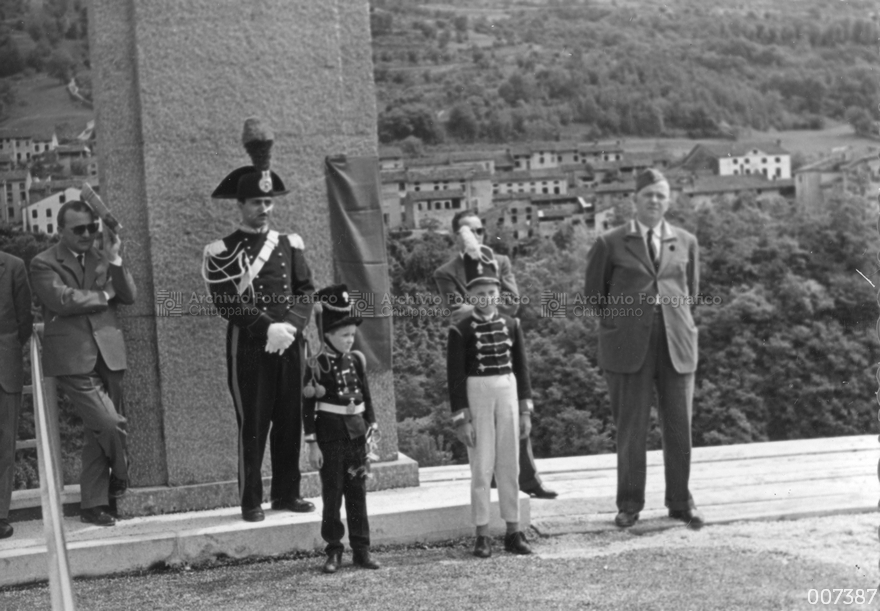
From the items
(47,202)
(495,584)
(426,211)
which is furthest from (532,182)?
(495,584)

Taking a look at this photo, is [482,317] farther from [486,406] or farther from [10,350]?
[10,350]

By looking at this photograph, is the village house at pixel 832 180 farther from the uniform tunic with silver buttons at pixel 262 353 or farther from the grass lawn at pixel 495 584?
the uniform tunic with silver buttons at pixel 262 353

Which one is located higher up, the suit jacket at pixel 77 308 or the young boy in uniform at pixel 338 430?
the suit jacket at pixel 77 308

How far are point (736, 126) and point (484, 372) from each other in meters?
15.6

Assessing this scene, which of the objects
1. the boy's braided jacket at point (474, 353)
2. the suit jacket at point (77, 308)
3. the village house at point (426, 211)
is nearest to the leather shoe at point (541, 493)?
the boy's braided jacket at point (474, 353)

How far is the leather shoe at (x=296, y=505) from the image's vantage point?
5902 mm

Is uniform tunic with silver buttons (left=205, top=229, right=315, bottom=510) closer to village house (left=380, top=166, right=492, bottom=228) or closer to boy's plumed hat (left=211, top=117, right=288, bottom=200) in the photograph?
boy's plumed hat (left=211, top=117, right=288, bottom=200)

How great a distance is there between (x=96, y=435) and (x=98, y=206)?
1242 millimetres

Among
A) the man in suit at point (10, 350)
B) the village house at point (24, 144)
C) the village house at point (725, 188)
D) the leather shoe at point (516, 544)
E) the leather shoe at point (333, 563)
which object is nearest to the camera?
the leather shoe at point (333, 563)

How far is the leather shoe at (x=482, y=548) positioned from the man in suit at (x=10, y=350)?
98.2 inches

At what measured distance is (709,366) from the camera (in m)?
17.3

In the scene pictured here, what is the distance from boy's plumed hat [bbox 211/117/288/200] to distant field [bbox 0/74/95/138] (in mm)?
3275

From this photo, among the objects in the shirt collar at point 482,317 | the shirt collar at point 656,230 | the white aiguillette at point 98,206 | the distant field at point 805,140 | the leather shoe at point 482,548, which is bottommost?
the leather shoe at point 482,548

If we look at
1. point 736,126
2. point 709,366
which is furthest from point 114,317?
point 736,126
